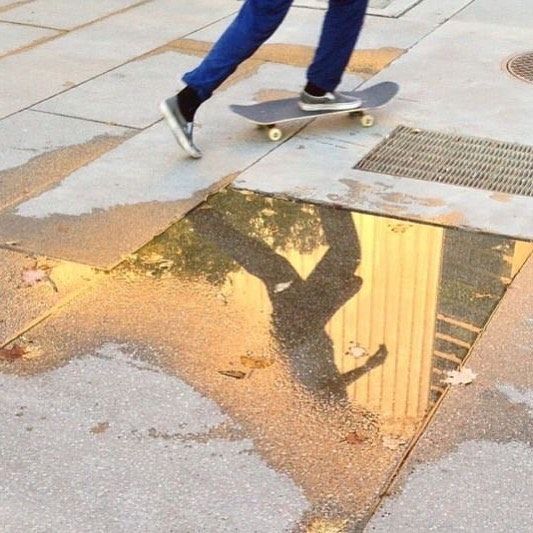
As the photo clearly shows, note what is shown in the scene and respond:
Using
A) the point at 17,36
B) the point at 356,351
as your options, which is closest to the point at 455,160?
→ the point at 356,351

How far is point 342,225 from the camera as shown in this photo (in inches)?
178

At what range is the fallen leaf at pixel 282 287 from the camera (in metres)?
4.02

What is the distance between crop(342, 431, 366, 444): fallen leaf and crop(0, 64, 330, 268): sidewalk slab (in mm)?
1447

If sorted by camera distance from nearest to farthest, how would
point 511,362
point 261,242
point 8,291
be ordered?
point 511,362 → point 8,291 → point 261,242

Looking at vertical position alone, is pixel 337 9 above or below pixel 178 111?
above

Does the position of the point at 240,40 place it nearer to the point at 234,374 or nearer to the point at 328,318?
the point at 328,318

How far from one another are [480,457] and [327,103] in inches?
114

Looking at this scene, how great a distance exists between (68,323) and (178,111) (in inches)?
68.1

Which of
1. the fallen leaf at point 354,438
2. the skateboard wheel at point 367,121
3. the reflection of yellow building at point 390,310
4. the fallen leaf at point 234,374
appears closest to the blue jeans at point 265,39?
the skateboard wheel at point 367,121

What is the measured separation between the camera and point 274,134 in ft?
18.0

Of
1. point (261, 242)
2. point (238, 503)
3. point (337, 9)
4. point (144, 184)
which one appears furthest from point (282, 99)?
point (238, 503)

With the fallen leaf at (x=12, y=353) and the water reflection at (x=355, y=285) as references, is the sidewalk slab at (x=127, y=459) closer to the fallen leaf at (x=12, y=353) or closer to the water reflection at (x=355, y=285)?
the fallen leaf at (x=12, y=353)

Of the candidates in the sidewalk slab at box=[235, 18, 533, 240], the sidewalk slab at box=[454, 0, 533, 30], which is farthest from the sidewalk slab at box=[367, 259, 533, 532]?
the sidewalk slab at box=[454, 0, 533, 30]

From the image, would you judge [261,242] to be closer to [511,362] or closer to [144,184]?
[144,184]
